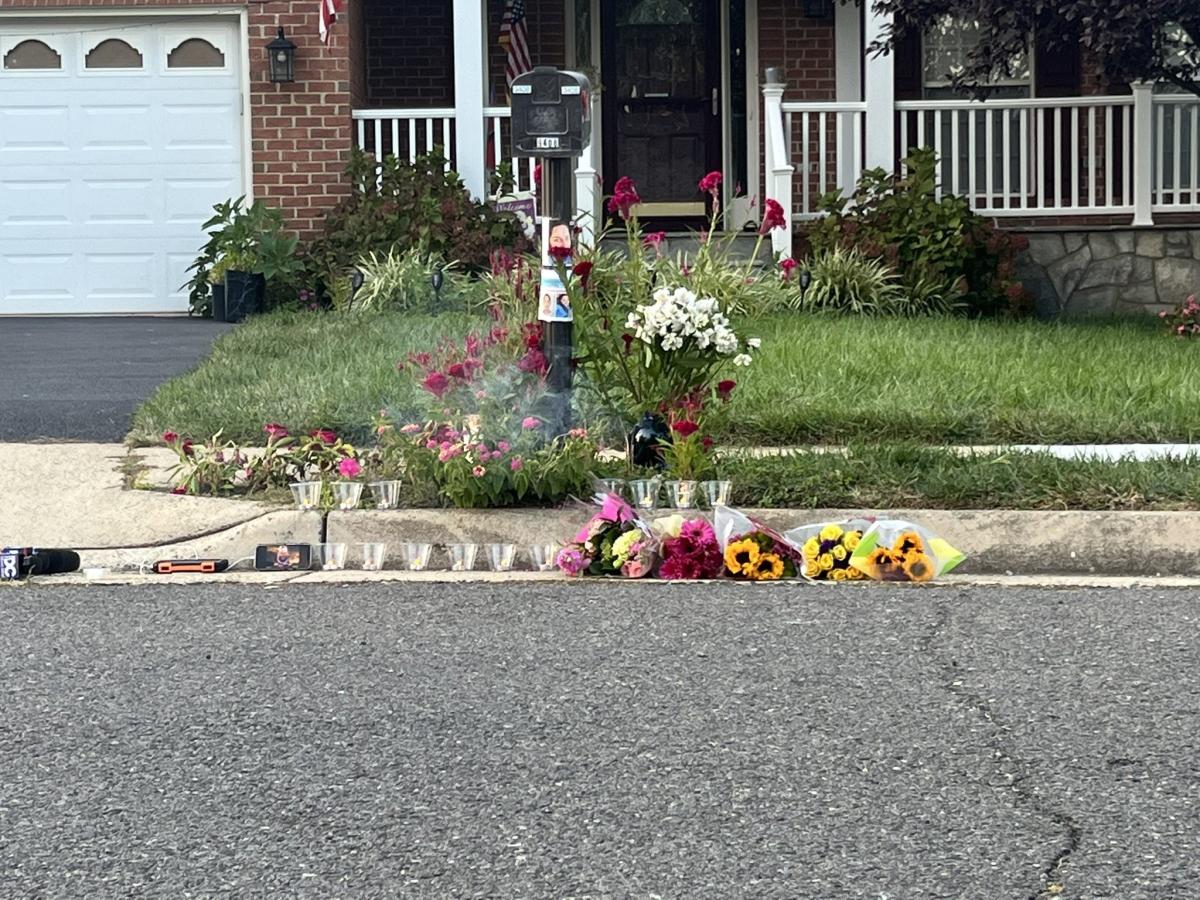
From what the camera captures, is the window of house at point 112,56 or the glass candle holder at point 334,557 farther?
the window of house at point 112,56

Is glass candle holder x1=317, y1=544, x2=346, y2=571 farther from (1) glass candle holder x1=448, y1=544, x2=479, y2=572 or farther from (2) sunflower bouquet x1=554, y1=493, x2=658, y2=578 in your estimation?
(2) sunflower bouquet x1=554, y1=493, x2=658, y2=578

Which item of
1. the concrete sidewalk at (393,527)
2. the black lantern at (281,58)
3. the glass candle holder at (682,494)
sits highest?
the black lantern at (281,58)

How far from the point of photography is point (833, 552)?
247 inches

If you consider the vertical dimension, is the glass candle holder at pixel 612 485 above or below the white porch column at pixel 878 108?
below

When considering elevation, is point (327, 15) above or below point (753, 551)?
above

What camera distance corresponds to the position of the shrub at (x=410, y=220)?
44.9ft

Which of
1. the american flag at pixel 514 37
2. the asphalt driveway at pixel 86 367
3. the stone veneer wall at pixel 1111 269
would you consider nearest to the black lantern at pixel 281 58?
the asphalt driveway at pixel 86 367

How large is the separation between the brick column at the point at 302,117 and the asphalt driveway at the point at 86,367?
1.36 meters

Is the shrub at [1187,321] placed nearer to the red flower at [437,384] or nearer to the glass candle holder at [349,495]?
the red flower at [437,384]

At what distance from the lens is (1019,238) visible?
13984 millimetres

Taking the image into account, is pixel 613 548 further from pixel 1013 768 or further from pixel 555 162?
pixel 1013 768

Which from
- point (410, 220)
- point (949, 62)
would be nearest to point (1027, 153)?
point (949, 62)

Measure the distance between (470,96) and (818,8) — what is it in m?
3.49

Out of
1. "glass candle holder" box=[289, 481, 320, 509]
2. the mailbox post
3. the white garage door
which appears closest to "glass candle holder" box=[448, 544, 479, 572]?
"glass candle holder" box=[289, 481, 320, 509]
